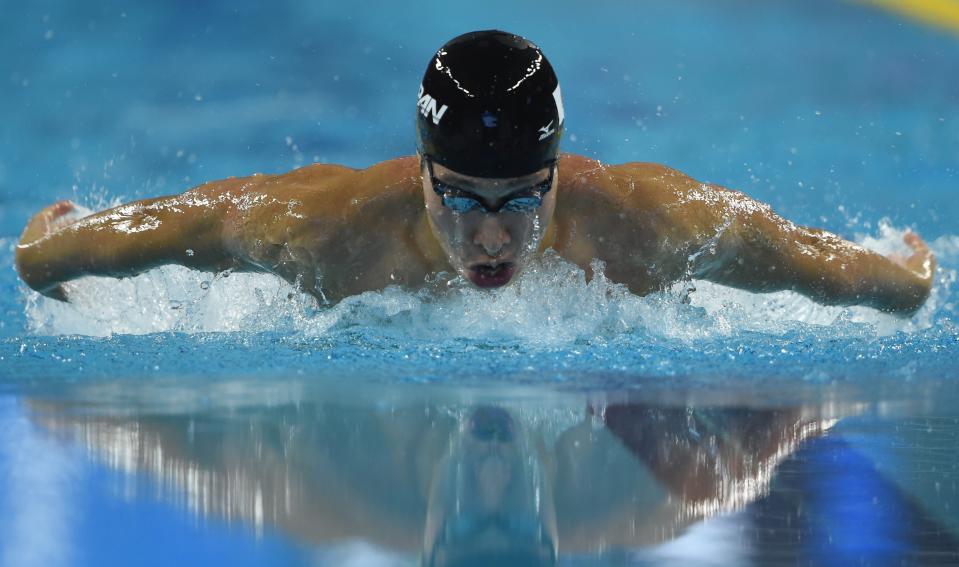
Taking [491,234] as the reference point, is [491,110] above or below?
above

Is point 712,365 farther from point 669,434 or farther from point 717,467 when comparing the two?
point 717,467

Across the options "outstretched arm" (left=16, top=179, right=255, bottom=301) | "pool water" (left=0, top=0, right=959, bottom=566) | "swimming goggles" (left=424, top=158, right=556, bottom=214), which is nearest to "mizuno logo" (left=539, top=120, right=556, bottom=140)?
"swimming goggles" (left=424, top=158, right=556, bottom=214)

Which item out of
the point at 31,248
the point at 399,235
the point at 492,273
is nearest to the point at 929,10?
the point at 399,235

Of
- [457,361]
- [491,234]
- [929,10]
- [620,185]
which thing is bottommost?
[457,361]

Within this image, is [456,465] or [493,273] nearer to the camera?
[456,465]

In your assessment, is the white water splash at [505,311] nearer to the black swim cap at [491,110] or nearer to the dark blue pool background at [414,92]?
the black swim cap at [491,110]

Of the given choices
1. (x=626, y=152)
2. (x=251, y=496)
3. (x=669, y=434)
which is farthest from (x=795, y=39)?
(x=251, y=496)

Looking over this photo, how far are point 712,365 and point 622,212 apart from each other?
513 mm

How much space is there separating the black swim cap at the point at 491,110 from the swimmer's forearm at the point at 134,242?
647mm

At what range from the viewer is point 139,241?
94.3 inches

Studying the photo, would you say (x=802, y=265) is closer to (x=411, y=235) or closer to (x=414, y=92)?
(x=411, y=235)

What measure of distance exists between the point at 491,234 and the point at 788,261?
831mm

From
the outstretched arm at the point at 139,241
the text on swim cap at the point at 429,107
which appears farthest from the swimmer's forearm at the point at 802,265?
the outstretched arm at the point at 139,241

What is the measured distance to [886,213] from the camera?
198 inches
